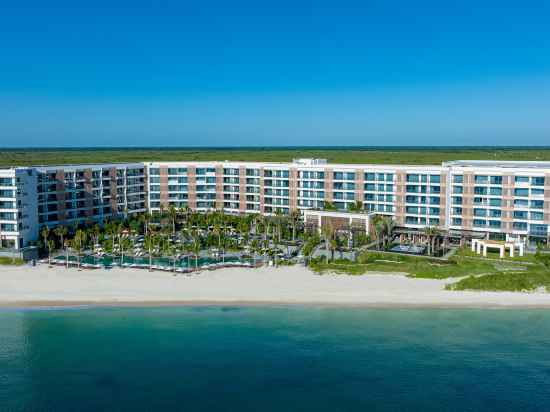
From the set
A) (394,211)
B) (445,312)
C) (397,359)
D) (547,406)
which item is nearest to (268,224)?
(394,211)

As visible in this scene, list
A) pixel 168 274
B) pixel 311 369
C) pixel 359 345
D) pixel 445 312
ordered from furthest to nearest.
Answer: pixel 168 274, pixel 445 312, pixel 359 345, pixel 311 369

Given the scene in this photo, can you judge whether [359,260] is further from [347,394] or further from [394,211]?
[347,394]

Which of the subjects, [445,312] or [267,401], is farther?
[445,312]

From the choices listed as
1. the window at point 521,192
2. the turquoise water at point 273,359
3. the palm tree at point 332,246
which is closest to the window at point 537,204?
the window at point 521,192

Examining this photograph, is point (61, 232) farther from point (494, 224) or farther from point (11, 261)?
point (494, 224)

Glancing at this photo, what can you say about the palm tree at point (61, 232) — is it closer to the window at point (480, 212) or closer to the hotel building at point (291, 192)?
the hotel building at point (291, 192)
